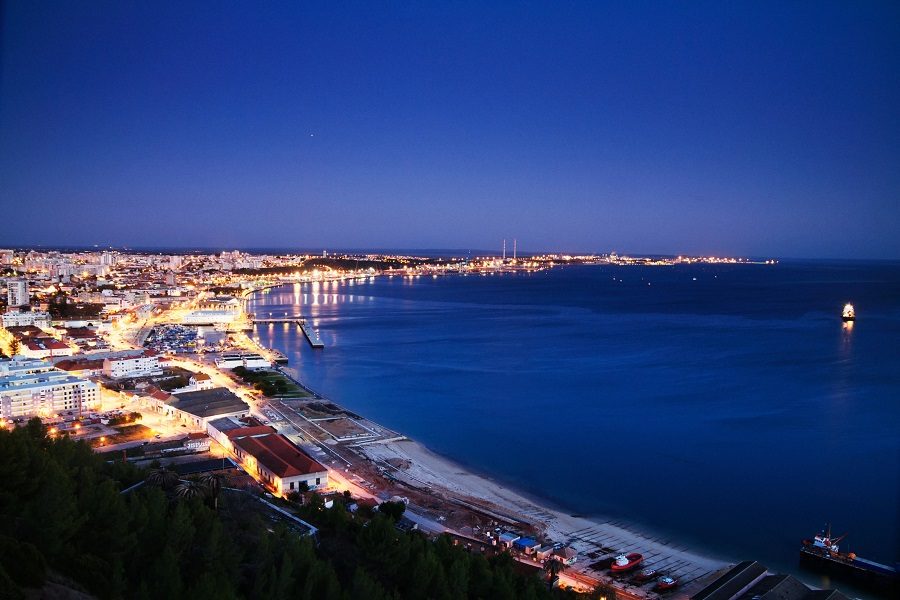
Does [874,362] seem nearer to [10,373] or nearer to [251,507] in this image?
[251,507]

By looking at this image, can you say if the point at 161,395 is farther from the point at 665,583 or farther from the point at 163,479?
the point at 665,583

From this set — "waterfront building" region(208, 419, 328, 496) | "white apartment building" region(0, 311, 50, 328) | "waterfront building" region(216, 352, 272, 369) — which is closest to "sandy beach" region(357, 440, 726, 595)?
"waterfront building" region(208, 419, 328, 496)

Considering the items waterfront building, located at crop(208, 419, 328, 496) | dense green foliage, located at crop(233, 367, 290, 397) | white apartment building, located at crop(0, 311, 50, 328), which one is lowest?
dense green foliage, located at crop(233, 367, 290, 397)

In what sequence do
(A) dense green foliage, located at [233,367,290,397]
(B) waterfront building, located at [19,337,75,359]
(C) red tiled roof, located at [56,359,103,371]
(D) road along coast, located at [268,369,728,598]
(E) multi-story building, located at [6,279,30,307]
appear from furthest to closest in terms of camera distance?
(E) multi-story building, located at [6,279,30,307], (B) waterfront building, located at [19,337,75,359], (C) red tiled roof, located at [56,359,103,371], (A) dense green foliage, located at [233,367,290,397], (D) road along coast, located at [268,369,728,598]

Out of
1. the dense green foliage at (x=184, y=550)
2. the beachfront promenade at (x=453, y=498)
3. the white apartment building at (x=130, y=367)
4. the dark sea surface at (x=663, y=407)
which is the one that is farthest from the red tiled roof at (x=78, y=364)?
the dense green foliage at (x=184, y=550)

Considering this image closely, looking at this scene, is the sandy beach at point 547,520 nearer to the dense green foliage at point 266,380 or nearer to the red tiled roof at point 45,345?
the dense green foliage at point 266,380

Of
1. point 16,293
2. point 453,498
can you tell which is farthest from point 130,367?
point 16,293

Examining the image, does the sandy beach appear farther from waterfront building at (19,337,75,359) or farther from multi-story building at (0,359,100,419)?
waterfront building at (19,337,75,359)
